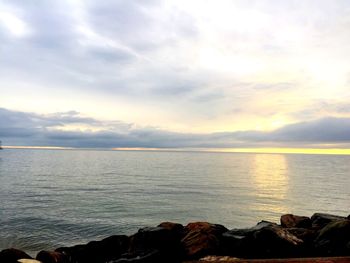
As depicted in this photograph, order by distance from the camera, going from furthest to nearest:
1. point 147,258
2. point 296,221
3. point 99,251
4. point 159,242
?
point 296,221 < point 99,251 < point 159,242 < point 147,258

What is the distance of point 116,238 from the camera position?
10844mm

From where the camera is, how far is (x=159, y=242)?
30.6 feet

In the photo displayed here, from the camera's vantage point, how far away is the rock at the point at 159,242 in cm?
892

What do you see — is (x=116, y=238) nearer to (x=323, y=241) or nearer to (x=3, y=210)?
(x=323, y=241)

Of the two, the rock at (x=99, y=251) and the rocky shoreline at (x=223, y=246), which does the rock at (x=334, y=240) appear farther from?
the rock at (x=99, y=251)

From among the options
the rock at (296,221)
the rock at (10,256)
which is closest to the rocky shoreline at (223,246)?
the rock at (10,256)

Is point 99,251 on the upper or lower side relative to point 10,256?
lower

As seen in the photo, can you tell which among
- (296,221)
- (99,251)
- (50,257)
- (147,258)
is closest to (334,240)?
(147,258)

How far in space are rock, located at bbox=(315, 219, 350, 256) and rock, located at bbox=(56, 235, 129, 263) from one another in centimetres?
554

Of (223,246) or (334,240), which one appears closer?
(334,240)

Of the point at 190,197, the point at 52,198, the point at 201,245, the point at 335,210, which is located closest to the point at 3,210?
the point at 52,198

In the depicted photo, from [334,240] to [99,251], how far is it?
661cm

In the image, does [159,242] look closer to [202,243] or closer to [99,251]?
[202,243]

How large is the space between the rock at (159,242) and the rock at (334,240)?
3738mm
